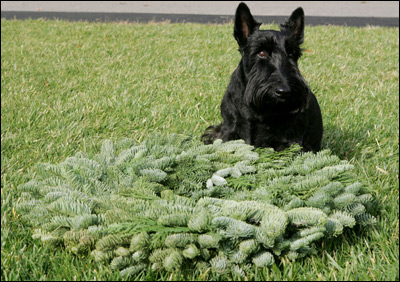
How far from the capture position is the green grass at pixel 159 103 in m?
2.49

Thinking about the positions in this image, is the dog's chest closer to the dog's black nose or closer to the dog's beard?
the dog's beard

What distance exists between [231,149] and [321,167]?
2.32ft

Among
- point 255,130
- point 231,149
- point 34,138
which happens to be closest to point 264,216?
point 231,149

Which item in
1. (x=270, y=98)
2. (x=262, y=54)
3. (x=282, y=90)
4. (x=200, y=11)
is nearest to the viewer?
(x=282, y=90)

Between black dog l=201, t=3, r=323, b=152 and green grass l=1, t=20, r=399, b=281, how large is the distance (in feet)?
1.74

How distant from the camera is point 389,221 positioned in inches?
113

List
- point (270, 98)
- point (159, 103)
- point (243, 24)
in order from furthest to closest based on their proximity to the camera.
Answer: point (159, 103), point (243, 24), point (270, 98)

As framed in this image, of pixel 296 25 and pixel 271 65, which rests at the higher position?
pixel 296 25

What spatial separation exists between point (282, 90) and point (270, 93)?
0.36 feet

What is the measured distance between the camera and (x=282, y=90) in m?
3.45

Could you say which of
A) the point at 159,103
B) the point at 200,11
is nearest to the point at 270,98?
the point at 159,103

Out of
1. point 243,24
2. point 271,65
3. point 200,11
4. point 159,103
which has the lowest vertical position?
point 159,103

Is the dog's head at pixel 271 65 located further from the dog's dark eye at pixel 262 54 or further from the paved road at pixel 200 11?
the paved road at pixel 200 11

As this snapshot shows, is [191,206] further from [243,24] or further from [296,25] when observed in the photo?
[296,25]
